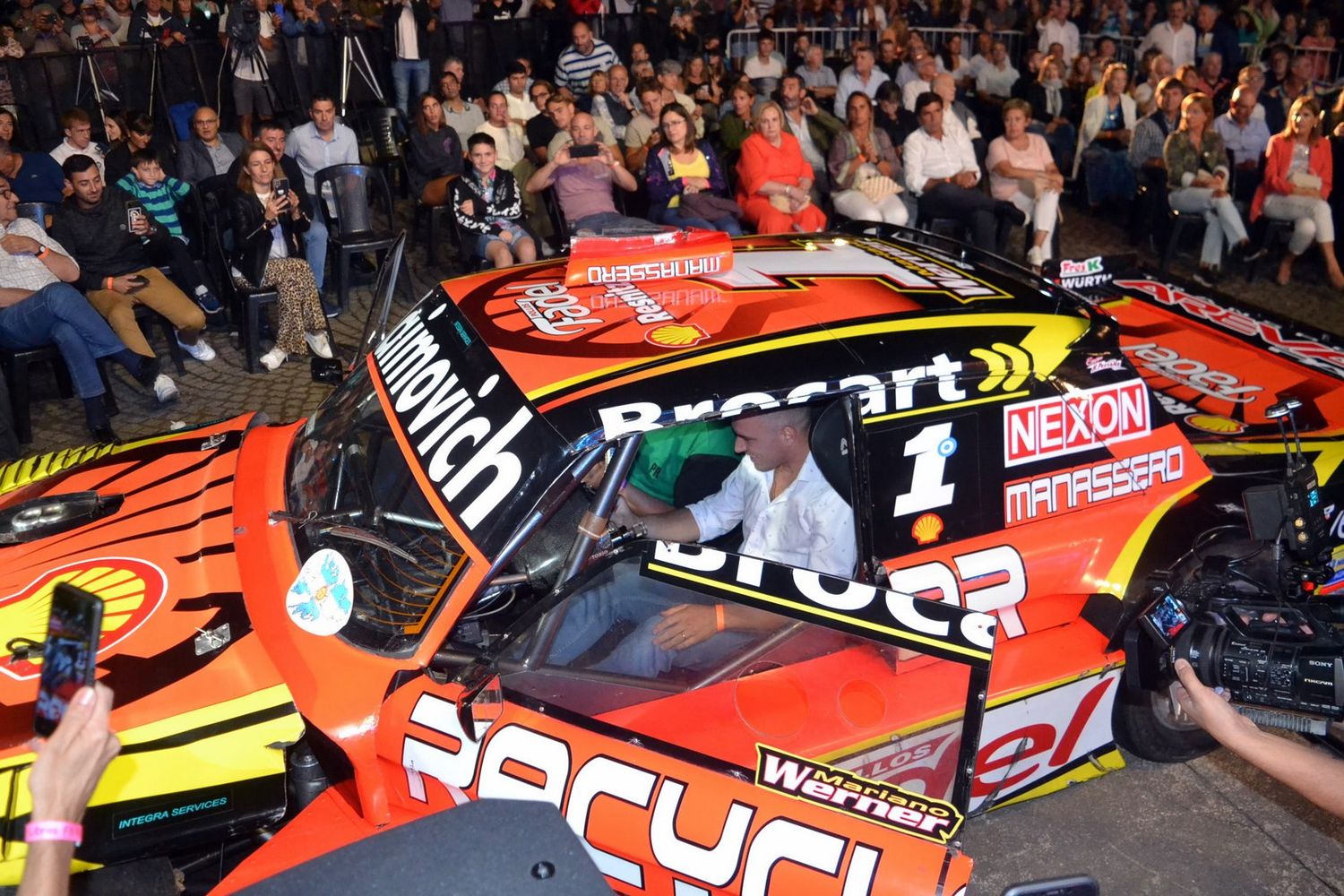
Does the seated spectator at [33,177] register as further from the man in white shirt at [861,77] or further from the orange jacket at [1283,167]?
the orange jacket at [1283,167]

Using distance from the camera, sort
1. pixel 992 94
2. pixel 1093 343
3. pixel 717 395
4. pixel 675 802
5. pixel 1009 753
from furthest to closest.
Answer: pixel 992 94, pixel 1093 343, pixel 1009 753, pixel 717 395, pixel 675 802

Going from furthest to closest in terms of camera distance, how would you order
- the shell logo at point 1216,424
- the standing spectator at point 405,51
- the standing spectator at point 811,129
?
the standing spectator at point 405,51, the standing spectator at point 811,129, the shell logo at point 1216,424

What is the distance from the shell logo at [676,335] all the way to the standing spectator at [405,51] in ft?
27.0

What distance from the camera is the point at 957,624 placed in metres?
2.52

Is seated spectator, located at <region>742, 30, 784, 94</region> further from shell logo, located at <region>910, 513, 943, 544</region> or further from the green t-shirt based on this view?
shell logo, located at <region>910, 513, 943, 544</region>

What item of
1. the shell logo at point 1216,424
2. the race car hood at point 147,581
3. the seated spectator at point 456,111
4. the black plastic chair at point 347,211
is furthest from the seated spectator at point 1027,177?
the race car hood at point 147,581

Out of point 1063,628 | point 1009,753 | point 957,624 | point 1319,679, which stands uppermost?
point 957,624

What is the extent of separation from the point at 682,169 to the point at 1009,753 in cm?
566

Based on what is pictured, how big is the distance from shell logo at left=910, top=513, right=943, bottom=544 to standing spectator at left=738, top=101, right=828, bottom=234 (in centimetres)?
489

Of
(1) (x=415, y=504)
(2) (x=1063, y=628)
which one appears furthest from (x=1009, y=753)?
(1) (x=415, y=504)

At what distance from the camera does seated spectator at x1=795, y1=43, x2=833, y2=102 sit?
36.6ft

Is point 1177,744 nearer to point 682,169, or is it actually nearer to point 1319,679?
point 1319,679

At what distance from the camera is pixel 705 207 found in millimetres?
8047

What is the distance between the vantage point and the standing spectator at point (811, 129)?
918 centimetres
